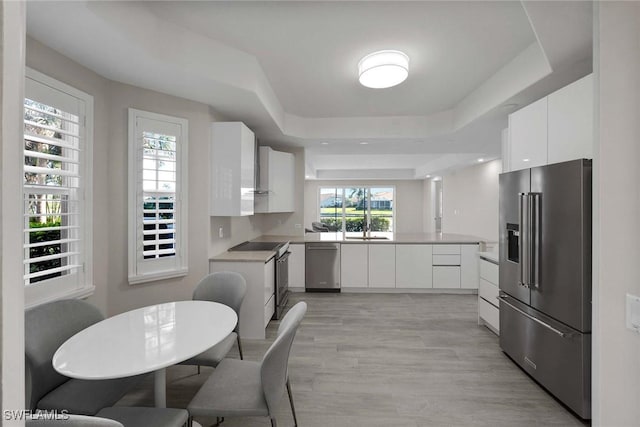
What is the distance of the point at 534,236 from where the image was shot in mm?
2209

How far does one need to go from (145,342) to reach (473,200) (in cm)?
686

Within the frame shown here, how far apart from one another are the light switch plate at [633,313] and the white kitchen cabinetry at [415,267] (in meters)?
3.84

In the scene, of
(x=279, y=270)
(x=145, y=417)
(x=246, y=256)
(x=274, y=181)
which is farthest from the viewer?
(x=274, y=181)

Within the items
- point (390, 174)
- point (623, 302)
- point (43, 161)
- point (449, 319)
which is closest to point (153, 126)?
point (43, 161)

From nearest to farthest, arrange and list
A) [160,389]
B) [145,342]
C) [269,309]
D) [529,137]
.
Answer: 1. [145,342]
2. [160,389]
3. [529,137]
4. [269,309]

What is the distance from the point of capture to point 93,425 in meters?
0.95

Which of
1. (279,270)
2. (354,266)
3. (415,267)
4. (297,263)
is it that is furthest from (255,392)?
(415,267)

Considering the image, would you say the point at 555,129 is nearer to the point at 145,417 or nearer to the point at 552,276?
the point at 552,276

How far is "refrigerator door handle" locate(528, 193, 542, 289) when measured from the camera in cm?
218

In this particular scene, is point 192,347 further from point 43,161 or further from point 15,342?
point 43,161

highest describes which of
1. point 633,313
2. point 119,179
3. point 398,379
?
point 119,179

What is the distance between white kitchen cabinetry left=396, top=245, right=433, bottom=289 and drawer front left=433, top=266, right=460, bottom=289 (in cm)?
8

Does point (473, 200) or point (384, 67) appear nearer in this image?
point (384, 67)

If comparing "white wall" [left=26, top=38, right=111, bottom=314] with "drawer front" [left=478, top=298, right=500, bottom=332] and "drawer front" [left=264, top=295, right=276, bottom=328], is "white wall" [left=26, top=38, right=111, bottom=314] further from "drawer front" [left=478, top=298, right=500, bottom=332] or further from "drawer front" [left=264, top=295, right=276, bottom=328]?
"drawer front" [left=478, top=298, right=500, bottom=332]
